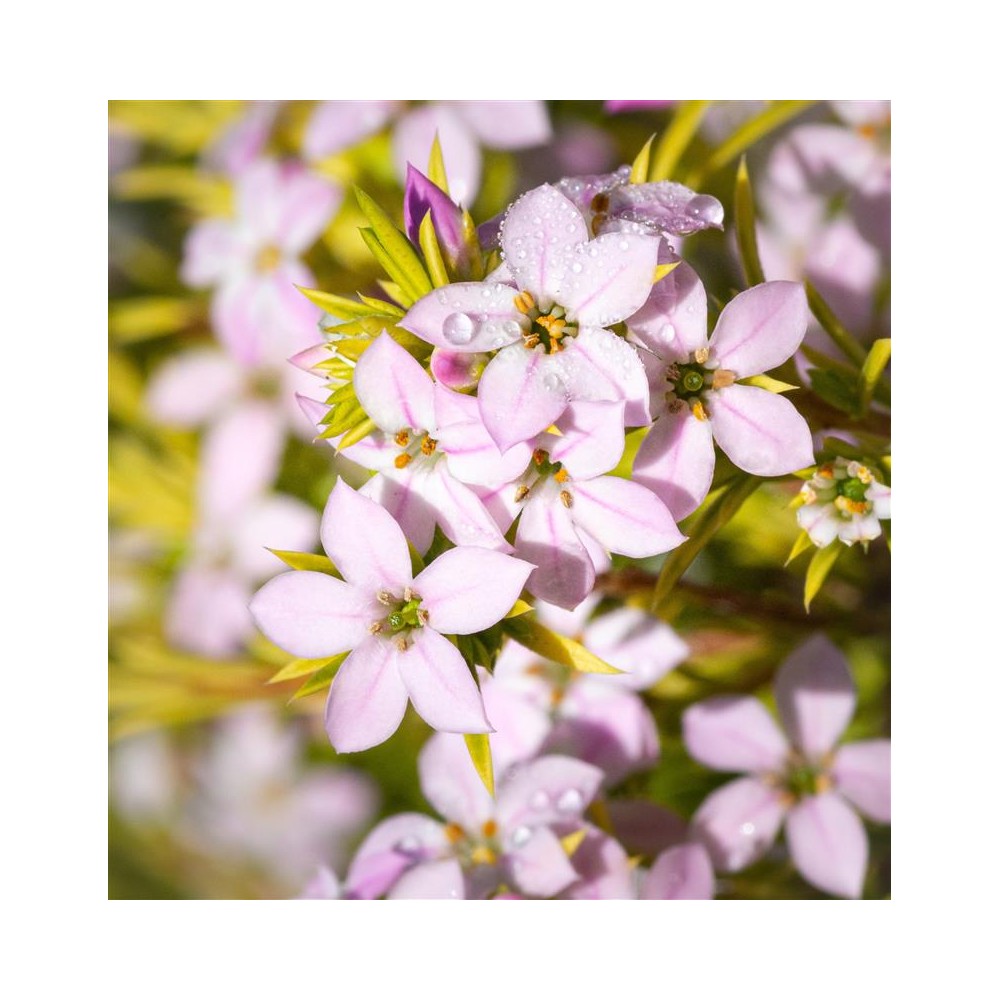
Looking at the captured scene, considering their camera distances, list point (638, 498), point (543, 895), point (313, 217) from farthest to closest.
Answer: point (313, 217)
point (543, 895)
point (638, 498)

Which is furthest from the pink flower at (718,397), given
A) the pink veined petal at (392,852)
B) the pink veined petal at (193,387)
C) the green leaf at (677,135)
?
the pink veined petal at (193,387)

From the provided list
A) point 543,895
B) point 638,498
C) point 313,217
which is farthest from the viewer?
point 313,217

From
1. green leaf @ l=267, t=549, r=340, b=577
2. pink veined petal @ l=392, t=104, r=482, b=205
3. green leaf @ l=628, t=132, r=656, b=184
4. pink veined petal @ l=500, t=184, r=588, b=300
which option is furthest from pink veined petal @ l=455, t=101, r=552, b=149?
green leaf @ l=267, t=549, r=340, b=577

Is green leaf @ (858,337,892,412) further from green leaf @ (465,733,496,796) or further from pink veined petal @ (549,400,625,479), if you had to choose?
green leaf @ (465,733,496,796)

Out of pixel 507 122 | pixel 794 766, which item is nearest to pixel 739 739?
pixel 794 766
